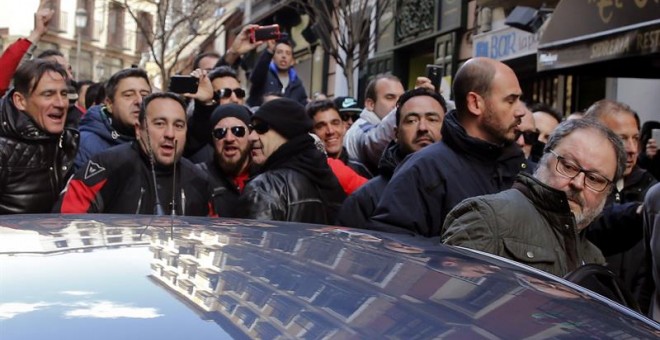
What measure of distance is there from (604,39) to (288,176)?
204 inches

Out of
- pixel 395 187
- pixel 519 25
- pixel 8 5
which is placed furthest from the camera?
pixel 8 5

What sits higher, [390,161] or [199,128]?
[199,128]

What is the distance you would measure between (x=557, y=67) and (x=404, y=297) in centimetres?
850

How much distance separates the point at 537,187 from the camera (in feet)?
10.7

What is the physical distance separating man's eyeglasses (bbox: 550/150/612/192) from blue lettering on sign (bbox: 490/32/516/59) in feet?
43.2

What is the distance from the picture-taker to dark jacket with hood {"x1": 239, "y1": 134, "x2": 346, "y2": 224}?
14.9 ft

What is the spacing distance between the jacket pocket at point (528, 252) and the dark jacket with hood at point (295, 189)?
4.99 ft

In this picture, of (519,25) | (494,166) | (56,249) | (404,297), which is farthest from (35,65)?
(519,25)

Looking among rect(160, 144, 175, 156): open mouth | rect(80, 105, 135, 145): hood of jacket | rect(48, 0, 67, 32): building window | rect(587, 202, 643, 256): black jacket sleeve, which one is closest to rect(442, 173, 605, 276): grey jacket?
rect(587, 202, 643, 256): black jacket sleeve

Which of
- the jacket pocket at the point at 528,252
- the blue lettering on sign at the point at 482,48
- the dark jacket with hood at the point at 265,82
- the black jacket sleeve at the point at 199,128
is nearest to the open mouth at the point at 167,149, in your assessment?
the black jacket sleeve at the point at 199,128

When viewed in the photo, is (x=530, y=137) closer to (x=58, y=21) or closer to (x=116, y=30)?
(x=58, y=21)

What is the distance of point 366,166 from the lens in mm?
6664

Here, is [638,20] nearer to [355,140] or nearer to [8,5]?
[355,140]

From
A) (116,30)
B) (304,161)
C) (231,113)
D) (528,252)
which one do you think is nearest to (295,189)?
(304,161)
